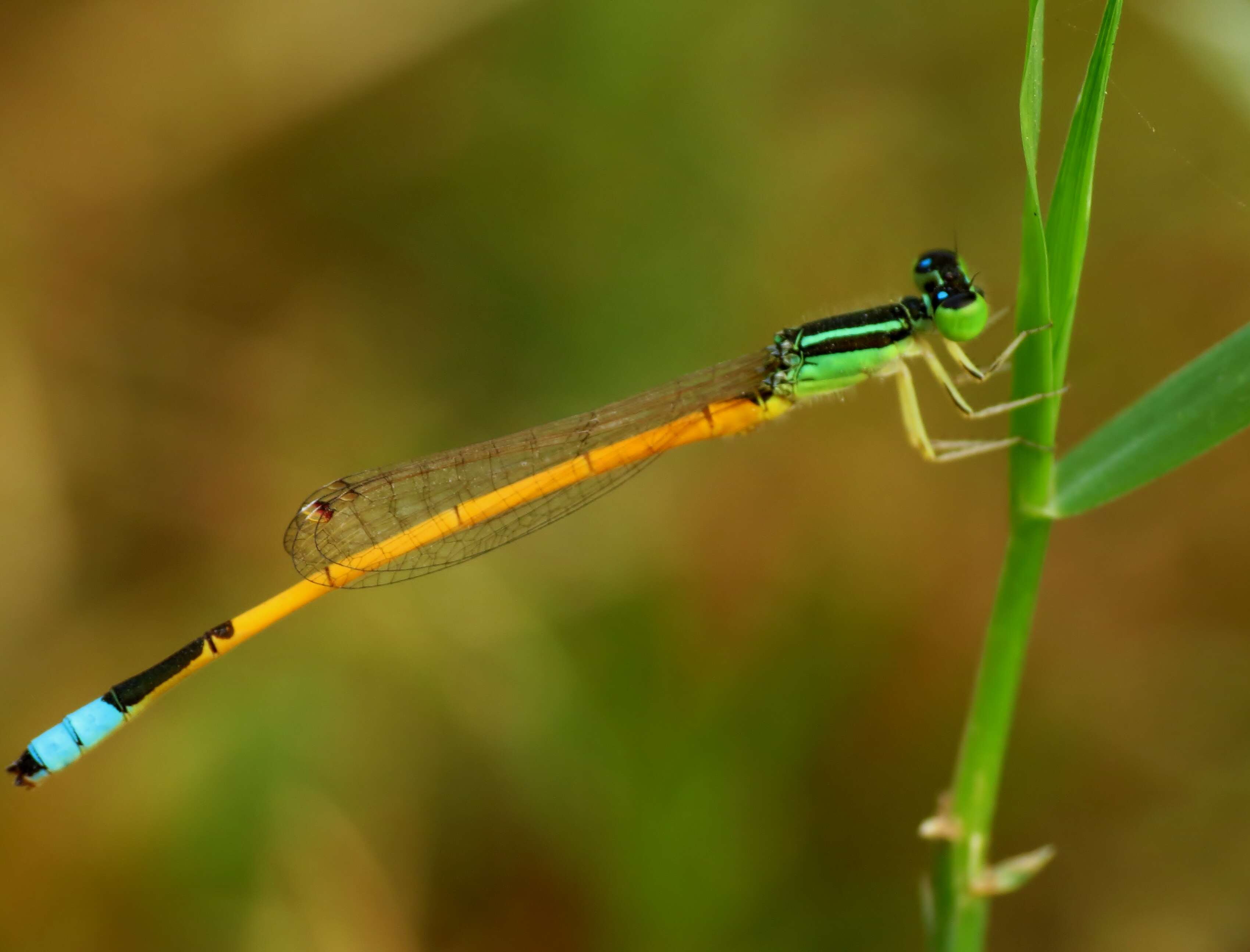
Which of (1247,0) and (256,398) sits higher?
(256,398)

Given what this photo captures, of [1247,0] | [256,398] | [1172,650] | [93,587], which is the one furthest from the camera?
[256,398]

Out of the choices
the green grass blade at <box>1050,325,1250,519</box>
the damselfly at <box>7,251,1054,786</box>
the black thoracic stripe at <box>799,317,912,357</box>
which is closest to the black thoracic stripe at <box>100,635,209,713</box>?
the damselfly at <box>7,251,1054,786</box>

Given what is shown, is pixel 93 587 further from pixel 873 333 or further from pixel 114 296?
pixel 873 333

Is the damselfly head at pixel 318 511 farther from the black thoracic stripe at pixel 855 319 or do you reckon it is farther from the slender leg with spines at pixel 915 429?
the slender leg with spines at pixel 915 429

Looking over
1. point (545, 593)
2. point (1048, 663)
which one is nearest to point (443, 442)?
point (545, 593)

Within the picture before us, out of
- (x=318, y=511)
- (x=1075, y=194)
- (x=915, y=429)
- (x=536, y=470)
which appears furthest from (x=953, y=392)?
(x=318, y=511)

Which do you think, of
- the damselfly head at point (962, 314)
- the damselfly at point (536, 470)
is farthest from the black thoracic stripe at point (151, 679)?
the damselfly head at point (962, 314)
